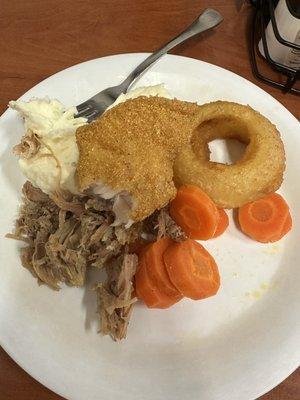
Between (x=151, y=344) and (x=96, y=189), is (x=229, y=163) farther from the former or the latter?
(x=151, y=344)

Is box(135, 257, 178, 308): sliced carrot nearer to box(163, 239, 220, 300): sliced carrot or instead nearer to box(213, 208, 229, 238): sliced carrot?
box(163, 239, 220, 300): sliced carrot

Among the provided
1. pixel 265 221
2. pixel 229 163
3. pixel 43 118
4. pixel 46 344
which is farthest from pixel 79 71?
pixel 46 344

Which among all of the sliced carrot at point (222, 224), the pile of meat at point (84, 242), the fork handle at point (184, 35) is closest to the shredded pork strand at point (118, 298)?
the pile of meat at point (84, 242)

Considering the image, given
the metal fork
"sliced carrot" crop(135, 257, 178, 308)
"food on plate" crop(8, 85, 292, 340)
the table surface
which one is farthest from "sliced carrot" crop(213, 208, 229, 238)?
the table surface

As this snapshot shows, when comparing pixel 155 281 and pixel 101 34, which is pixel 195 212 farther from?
pixel 101 34

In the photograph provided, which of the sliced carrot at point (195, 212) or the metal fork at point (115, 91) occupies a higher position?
the metal fork at point (115, 91)

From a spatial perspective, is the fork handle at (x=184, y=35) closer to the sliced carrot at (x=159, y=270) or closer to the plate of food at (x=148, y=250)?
the plate of food at (x=148, y=250)
